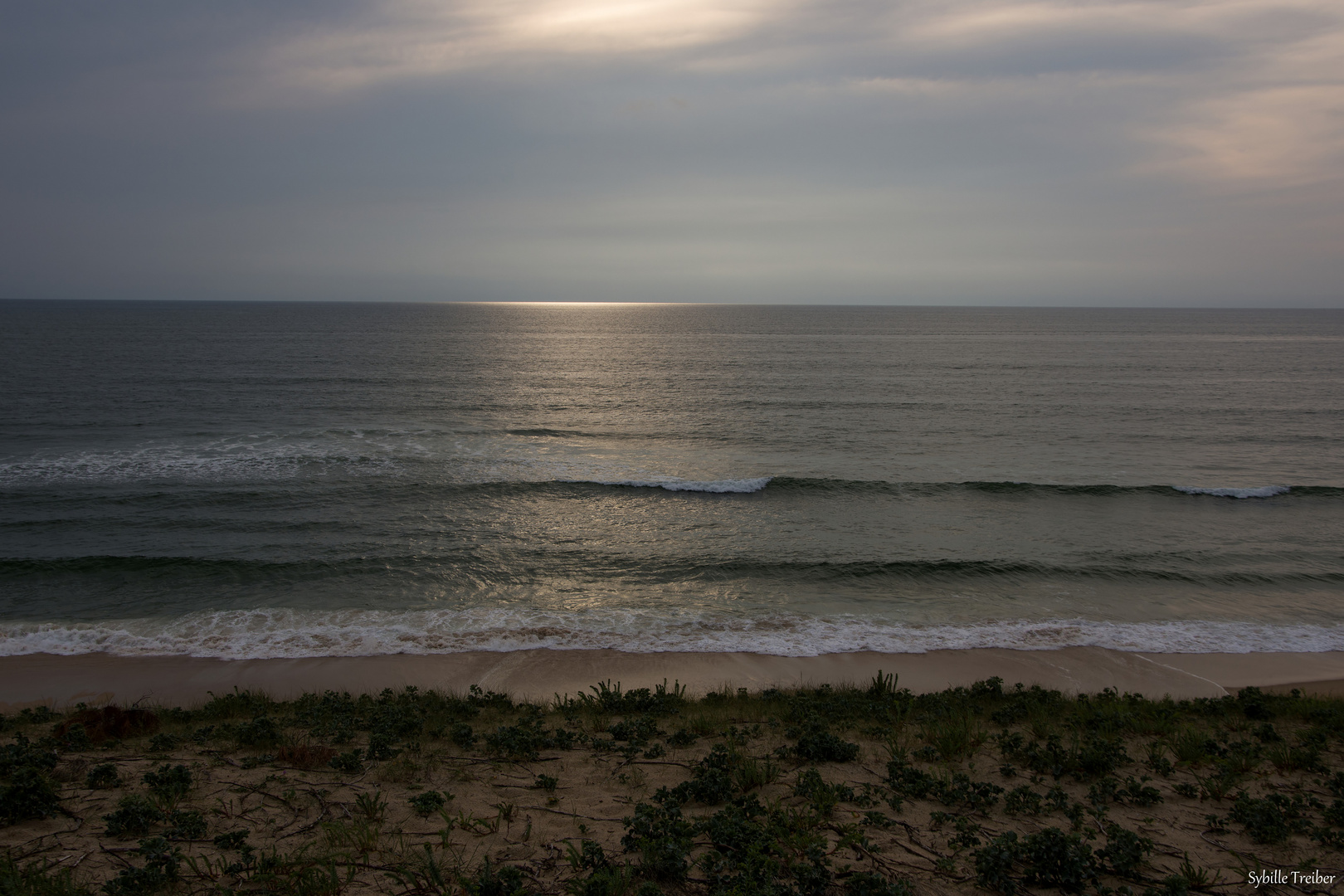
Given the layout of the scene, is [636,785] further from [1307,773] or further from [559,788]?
[1307,773]

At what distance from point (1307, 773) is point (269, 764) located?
44.2ft

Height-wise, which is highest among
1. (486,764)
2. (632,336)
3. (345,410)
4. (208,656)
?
(632,336)

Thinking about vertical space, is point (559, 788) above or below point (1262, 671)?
above

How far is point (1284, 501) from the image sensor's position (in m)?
25.2

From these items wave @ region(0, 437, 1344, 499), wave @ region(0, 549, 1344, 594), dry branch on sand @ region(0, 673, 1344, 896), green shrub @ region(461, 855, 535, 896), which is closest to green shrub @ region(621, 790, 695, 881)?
dry branch on sand @ region(0, 673, 1344, 896)

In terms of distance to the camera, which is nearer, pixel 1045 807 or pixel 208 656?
pixel 1045 807

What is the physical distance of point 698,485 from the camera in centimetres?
2725

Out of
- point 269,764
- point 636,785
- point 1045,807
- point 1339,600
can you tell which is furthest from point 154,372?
point 1339,600

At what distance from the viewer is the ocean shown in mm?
16062

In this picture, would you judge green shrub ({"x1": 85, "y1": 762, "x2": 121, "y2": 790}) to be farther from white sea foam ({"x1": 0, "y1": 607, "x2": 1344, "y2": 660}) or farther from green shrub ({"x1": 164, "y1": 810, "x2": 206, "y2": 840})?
white sea foam ({"x1": 0, "y1": 607, "x2": 1344, "y2": 660})

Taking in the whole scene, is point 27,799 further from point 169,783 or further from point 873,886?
point 873,886

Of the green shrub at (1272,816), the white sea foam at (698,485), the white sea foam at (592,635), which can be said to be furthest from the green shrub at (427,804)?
the white sea foam at (698,485)

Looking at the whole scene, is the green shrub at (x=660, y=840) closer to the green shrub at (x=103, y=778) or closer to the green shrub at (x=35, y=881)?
the green shrub at (x=35, y=881)

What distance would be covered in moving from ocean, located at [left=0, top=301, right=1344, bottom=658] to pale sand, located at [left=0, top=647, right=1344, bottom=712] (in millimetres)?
579
